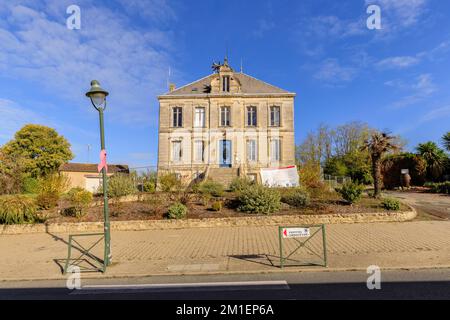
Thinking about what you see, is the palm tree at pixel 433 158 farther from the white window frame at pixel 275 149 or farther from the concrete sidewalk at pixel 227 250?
the concrete sidewalk at pixel 227 250

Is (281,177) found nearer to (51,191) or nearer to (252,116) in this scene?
(252,116)

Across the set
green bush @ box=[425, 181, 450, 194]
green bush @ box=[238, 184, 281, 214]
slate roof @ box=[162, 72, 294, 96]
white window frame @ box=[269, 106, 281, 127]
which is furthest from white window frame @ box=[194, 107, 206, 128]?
green bush @ box=[425, 181, 450, 194]

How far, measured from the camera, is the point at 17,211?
10680 mm

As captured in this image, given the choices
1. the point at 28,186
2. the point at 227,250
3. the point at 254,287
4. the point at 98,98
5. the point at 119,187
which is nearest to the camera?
the point at 254,287

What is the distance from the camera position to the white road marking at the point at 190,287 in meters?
4.59

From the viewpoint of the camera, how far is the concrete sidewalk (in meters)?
5.70

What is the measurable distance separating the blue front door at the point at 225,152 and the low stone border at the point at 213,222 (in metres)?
14.1

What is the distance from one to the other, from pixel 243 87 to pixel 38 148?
93.1 feet

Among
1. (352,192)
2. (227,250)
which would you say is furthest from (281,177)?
(227,250)

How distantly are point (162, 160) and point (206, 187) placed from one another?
Answer: 11110 mm

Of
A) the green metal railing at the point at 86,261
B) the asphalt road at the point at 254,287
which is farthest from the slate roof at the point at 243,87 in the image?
the asphalt road at the point at 254,287

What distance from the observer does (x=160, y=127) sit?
2436 cm

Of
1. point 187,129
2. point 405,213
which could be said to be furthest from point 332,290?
point 187,129

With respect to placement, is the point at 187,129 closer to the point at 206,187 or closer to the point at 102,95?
the point at 206,187
